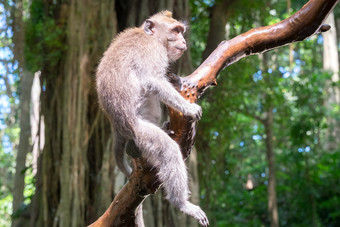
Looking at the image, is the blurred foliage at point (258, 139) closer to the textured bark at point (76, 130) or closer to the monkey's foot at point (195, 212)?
the textured bark at point (76, 130)

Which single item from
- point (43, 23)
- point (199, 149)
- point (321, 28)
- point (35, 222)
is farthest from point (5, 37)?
point (321, 28)

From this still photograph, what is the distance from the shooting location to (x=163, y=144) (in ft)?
9.44

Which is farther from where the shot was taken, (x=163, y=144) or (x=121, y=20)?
(x=121, y=20)

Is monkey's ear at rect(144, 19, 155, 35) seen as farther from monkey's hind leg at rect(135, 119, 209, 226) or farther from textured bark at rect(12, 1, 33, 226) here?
textured bark at rect(12, 1, 33, 226)

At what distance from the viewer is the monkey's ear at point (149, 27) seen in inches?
140

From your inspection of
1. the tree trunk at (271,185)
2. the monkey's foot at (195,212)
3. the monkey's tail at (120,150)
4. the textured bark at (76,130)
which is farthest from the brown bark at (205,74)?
the tree trunk at (271,185)

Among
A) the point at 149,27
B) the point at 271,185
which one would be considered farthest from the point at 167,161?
the point at 271,185

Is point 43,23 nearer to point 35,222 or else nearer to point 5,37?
point 5,37

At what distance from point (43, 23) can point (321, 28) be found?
5290 mm

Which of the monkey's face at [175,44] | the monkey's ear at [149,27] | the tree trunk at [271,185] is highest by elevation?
the monkey's ear at [149,27]

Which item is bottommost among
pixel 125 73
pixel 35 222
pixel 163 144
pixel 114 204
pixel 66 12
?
pixel 35 222

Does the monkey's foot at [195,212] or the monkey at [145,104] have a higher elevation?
the monkey at [145,104]

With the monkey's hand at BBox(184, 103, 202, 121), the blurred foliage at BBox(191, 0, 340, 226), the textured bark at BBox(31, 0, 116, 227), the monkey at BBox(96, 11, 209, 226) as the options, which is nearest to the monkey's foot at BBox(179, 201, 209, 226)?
the monkey at BBox(96, 11, 209, 226)

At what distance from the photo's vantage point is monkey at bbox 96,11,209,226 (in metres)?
2.89
